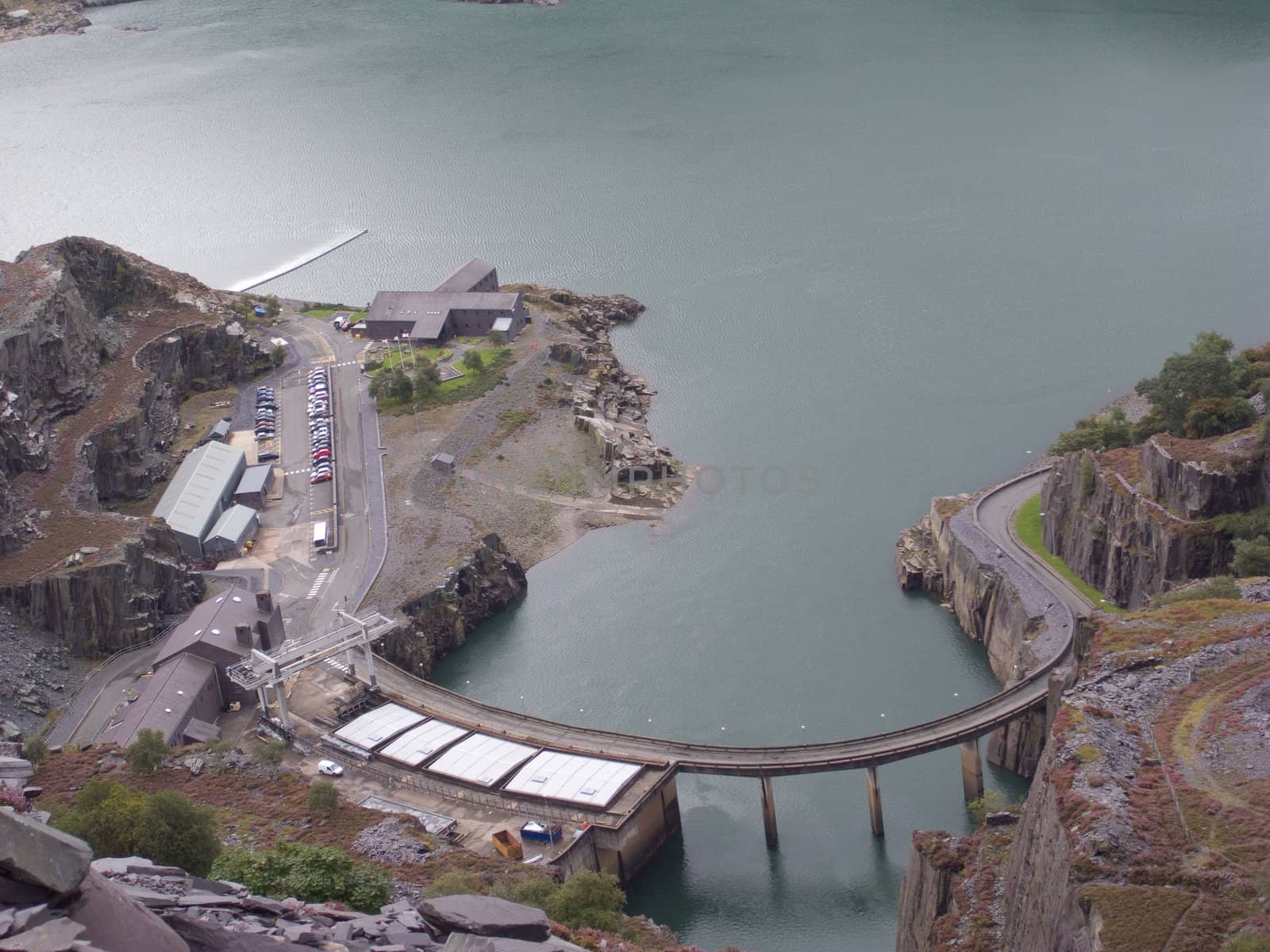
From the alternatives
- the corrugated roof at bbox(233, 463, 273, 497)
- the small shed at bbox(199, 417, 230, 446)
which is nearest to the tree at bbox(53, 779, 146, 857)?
the corrugated roof at bbox(233, 463, 273, 497)

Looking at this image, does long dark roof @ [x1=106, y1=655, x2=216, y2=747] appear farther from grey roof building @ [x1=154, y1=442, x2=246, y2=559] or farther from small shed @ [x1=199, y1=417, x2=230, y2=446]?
small shed @ [x1=199, y1=417, x2=230, y2=446]

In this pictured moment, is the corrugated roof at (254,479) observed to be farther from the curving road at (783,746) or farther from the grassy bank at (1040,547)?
the grassy bank at (1040,547)

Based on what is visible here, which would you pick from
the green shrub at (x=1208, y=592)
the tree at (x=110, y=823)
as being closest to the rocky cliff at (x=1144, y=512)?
the green shrub at (x=1208, y=592)

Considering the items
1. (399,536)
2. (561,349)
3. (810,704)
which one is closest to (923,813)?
(810,704)

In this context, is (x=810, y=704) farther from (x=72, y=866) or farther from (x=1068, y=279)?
(x=1068, y=279)

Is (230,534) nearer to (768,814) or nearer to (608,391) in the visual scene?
(608,391)

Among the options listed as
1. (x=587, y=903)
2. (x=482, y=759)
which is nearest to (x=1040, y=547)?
(x=482, y=759)
